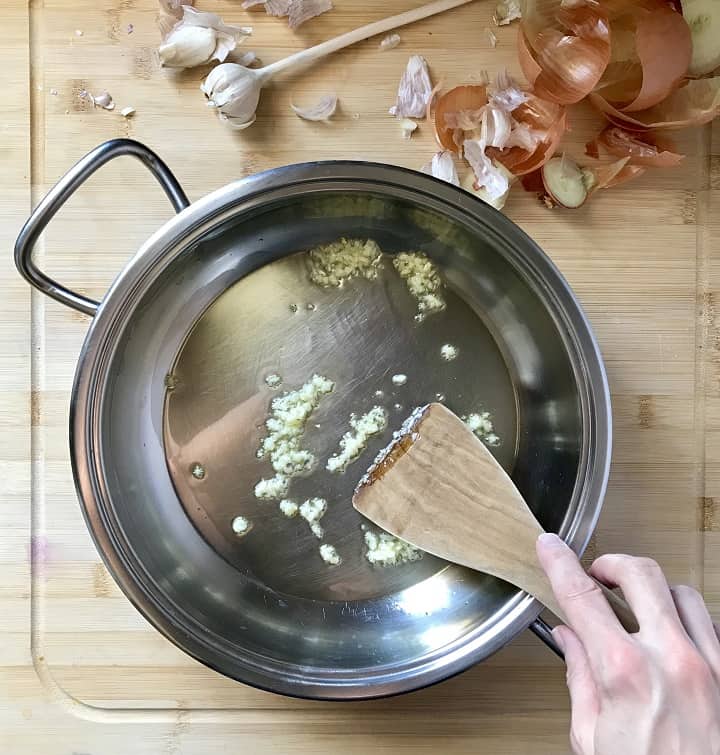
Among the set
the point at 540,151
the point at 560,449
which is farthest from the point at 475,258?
the point at 560,449

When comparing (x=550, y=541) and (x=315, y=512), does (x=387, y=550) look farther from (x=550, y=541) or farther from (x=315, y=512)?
(x=550, y=541)

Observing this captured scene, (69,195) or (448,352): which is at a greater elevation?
(69,195)

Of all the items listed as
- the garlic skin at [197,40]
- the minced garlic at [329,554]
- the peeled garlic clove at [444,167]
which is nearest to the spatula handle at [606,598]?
the minced garlic at [329,554]

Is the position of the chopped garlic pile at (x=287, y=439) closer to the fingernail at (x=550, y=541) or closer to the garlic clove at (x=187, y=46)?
the fingernail at (x=550, y=541)

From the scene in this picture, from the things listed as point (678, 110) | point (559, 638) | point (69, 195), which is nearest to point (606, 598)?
point (559, 638)

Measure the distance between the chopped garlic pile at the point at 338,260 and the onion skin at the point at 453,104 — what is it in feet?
0.51

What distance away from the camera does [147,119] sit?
0.91 m

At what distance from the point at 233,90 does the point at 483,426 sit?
51 cm

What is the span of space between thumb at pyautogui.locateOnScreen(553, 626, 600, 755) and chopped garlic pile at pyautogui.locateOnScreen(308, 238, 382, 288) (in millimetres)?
511

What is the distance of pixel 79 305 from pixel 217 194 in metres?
0.19

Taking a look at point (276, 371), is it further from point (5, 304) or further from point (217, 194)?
point (5, 304)

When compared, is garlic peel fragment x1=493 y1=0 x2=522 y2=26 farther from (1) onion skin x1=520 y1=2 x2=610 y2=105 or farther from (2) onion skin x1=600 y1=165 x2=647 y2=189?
(2) onion skin x1=600 y1=165 x2=647 y2=189

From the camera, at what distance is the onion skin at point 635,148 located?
89 cm

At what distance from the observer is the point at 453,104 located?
0.90m
